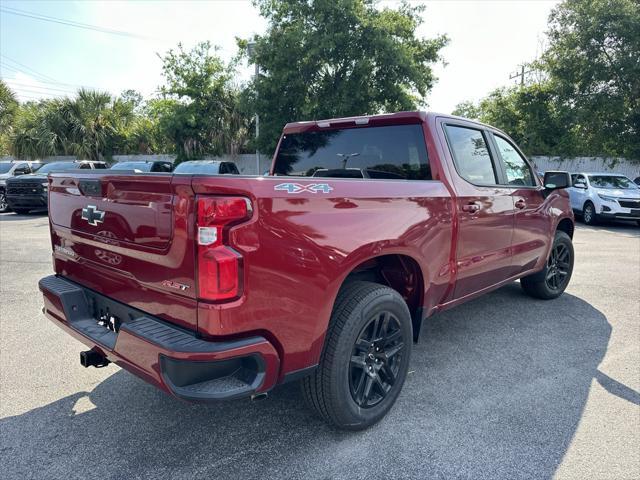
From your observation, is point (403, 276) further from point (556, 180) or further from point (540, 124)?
point (540, 124)

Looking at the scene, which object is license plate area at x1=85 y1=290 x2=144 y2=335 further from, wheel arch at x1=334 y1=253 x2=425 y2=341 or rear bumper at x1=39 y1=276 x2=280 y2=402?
wheel arch at x1=334 y1=253 x2=425 y2=341

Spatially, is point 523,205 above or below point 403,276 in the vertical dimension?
above

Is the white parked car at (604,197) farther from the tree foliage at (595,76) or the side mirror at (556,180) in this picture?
the side mirror at (556,180)

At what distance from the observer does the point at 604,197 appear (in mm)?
13195

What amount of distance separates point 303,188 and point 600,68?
2100cm

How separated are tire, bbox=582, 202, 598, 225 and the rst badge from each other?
13.8 meters

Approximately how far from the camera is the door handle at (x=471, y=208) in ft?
11.2

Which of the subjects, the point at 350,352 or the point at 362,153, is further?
the point at 362,153

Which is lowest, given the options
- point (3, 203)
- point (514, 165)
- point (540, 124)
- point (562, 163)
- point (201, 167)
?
point (3, 203)

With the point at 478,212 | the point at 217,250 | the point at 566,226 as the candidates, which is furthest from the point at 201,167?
the point at 217,250

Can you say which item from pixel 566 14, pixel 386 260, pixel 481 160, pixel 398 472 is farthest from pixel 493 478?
pixel 566 14

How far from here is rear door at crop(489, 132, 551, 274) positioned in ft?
13.7

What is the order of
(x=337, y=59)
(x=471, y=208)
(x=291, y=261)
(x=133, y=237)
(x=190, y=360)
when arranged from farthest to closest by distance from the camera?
(x=337, y=59), (x=471, y=208), (x=133, y=237), (x=291, y=261), (x=190, y=360)

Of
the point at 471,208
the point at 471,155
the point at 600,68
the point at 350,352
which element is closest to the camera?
the point at 350,352
